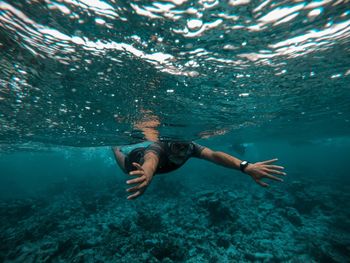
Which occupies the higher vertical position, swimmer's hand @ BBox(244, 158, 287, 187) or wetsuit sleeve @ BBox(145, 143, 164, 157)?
wetsuit sleeve @ BBox(145, 143, 164, 157)

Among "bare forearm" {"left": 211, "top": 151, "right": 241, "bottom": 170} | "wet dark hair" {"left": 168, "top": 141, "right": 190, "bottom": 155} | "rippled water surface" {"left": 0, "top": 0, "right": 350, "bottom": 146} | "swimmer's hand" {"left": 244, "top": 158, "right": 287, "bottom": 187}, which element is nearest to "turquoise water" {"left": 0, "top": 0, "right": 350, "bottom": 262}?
"rippled water surface" {"left": 0, "top": 0, "right": 350, "bottom": 146}

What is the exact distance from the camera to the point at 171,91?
33.6 ft

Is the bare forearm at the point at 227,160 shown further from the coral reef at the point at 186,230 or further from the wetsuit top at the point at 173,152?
the coral reef at the point at 186,230

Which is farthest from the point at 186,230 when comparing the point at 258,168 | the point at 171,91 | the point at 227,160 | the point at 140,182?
the point at 140,182

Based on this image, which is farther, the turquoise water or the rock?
the rock

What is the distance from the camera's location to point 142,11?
5230mm

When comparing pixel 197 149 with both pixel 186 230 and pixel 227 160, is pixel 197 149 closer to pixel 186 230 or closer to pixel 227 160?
pixel 227 160

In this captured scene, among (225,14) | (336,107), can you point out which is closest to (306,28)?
(225,14)

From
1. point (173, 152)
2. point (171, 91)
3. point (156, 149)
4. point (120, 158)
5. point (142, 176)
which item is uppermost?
point (171, 91)

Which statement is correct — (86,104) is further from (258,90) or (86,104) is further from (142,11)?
(258,90)

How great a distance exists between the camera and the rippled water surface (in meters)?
5.34

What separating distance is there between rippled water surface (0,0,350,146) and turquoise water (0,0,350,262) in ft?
0.15

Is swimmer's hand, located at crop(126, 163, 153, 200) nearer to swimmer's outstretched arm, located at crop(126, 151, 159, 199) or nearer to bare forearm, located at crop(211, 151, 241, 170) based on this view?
swimmer's outstretched arm, located at crop(126, 151, 159, 199)

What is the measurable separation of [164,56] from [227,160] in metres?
4.56
